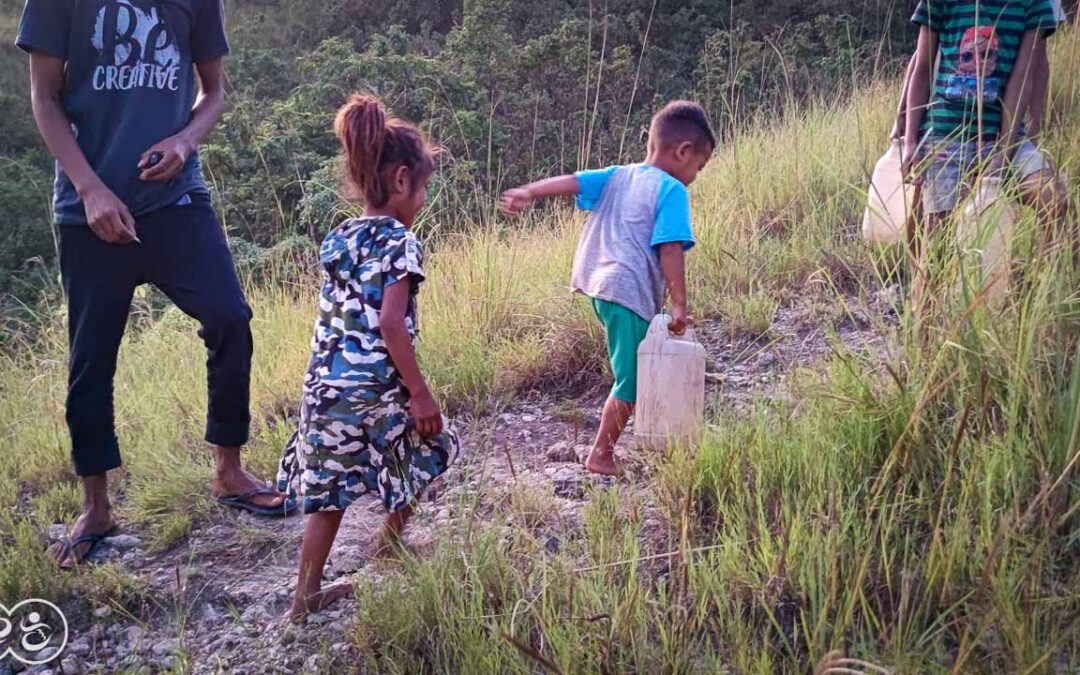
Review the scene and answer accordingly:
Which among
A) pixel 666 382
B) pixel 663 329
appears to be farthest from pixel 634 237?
pixel 666 382

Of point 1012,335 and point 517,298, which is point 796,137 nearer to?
point 517,298

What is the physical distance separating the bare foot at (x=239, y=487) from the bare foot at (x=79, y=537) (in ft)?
1.09

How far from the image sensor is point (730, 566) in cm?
212

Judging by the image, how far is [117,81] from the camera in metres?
2.86

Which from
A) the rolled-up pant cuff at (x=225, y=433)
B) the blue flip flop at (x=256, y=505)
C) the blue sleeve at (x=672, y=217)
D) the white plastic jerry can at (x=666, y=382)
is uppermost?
the blue sleeve at (x=672, y=217)

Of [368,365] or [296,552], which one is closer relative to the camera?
[368,365]

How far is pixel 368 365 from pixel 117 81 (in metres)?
1.20

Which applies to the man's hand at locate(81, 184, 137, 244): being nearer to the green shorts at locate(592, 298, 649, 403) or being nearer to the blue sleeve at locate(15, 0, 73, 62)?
the blue sleeve at locate(15, 0, 73, 62)

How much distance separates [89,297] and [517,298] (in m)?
1.85

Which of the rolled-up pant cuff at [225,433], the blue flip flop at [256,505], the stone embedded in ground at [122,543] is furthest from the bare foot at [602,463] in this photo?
the stone embedded in ground at [122,543]

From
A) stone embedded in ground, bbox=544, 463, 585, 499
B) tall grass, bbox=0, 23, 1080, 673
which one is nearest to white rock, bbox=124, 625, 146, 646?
Result: tall grass, bbox=0, 23, 1080, 673

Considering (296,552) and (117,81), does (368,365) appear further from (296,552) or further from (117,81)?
(117,81)

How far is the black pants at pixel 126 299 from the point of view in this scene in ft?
9.43

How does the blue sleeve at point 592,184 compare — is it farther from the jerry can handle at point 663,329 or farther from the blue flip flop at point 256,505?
the blue flip flop at point 256,505
